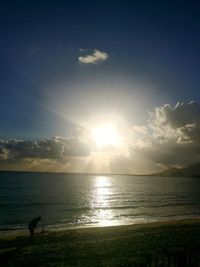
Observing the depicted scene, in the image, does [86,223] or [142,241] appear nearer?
[142,241]

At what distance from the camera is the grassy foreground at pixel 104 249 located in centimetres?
2509

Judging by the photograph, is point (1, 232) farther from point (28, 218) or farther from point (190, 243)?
point (190, 243)

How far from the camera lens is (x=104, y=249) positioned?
1182 inches

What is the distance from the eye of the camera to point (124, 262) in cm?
2502

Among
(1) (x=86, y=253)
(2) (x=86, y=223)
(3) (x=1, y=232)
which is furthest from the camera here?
(2) (x=86, y=223)

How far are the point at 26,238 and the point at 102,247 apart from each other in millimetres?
10509

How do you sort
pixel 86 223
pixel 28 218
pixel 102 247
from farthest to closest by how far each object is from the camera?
pixel 28 218 → pixel 86 223 → pixel 102 247

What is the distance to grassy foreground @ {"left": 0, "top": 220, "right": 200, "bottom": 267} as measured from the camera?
2509 centimetres

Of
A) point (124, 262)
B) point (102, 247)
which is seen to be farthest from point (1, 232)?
point (124, 262)

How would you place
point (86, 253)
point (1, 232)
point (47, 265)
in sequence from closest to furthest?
point (47, 265) < point (86, 253) < point (1, 232)

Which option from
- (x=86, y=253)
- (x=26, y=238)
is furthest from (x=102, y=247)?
(x=26, y=238)

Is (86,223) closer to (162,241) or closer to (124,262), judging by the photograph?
(162,241)

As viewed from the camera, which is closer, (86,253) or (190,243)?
(86,253)

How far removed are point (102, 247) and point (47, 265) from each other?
7469mm
